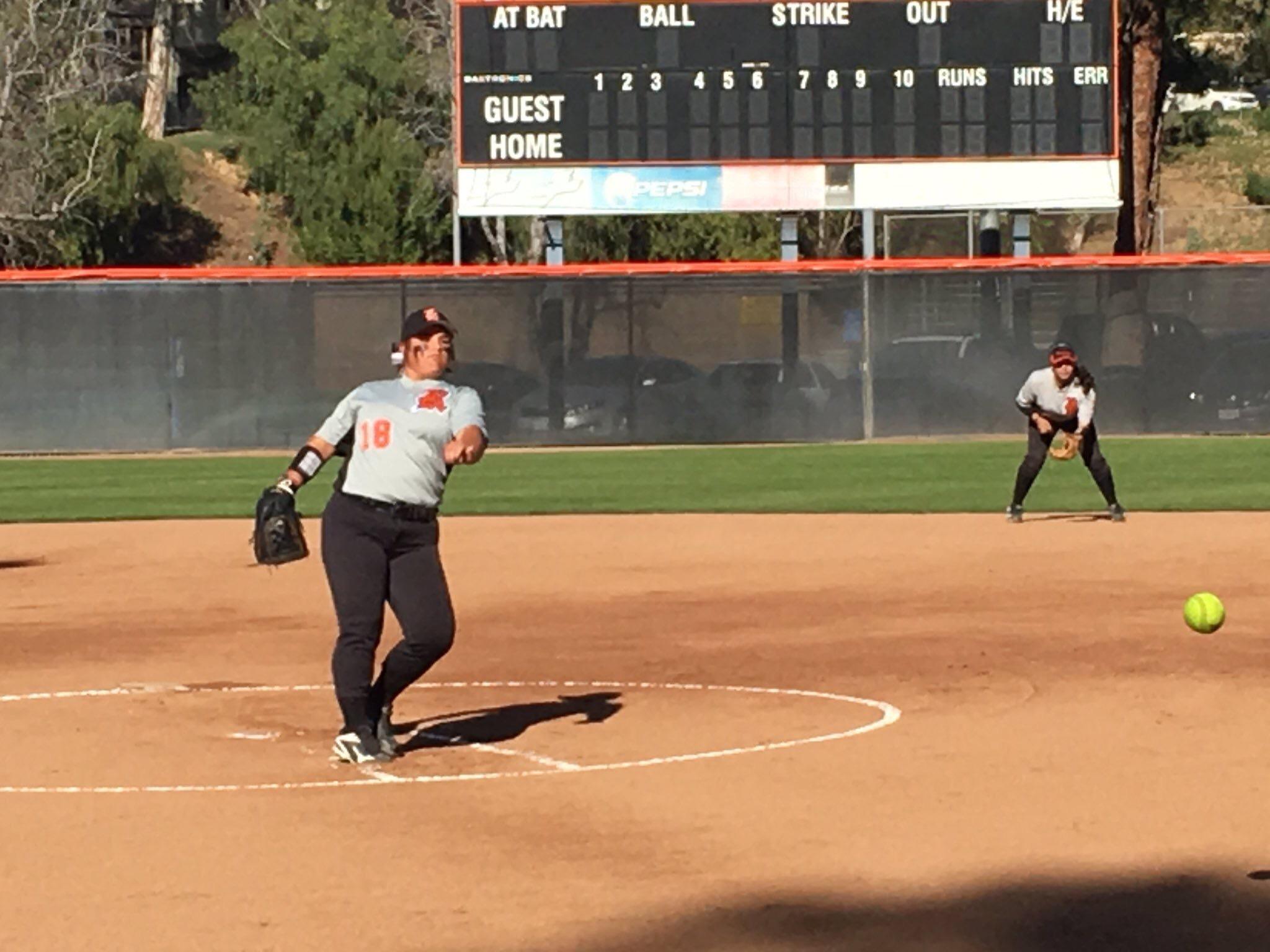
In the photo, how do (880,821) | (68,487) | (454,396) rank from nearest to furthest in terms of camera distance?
(880,821) → (454,396) → (68,487)

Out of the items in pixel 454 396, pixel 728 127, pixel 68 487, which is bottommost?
pixel 68 487

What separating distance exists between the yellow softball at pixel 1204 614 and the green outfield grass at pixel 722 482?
9.23 meters

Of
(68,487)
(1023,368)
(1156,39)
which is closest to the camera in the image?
(68,487)

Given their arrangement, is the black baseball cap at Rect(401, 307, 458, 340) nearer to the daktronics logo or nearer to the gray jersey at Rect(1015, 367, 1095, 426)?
the gray jersey at Rect(1015, 367, 1095, 426)

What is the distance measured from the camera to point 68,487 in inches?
1036

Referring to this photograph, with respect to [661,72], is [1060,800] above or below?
below

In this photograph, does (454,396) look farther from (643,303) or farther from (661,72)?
(643,303)

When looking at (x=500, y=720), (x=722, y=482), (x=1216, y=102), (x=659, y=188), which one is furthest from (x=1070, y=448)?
(x=1216, y=102)

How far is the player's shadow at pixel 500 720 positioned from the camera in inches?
399

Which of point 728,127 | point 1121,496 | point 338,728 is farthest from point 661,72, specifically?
point 338,728

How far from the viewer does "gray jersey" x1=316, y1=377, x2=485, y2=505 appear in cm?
935

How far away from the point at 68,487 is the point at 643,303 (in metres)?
9.12

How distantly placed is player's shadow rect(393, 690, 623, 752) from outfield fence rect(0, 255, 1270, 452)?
20880 mm

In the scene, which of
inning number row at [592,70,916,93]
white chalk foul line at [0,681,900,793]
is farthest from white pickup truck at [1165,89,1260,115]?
white chalk foul line at [0,681,900,793]
